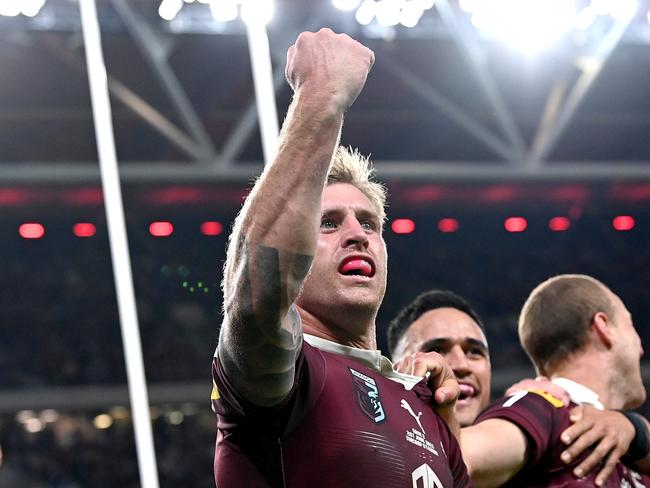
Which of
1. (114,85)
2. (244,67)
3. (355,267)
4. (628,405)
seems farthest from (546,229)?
→ (355,267)

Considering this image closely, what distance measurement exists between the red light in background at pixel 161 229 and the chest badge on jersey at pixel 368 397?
10.6m

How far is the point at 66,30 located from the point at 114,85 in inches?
37.3

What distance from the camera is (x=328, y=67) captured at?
1.65m

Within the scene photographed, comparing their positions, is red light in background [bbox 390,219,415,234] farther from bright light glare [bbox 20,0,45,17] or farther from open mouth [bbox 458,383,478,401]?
open mouth [bbox 458,383,478,401]

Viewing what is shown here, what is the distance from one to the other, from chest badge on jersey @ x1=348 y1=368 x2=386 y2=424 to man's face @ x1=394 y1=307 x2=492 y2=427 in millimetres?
1289

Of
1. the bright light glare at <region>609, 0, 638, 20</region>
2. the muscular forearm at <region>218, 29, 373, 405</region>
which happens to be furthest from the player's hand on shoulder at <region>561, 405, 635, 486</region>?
the bright light glare at <region>609, 0, 638, 20</region>

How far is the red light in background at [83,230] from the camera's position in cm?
1246

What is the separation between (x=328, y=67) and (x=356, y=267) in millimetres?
498

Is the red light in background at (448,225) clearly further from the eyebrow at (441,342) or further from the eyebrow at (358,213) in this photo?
the eyebrow at (358,213)

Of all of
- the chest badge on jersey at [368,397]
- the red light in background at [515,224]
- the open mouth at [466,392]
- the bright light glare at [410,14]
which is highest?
the red light in background at [515,224]

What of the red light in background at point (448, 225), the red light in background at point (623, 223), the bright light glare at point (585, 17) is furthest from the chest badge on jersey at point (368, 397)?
the red light in background at point (623, 223)

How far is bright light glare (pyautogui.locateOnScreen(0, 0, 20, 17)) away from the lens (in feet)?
29.3

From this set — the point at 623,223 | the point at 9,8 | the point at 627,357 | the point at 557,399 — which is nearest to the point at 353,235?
the point at 557,399

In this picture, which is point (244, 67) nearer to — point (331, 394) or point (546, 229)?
point (546, 229)
